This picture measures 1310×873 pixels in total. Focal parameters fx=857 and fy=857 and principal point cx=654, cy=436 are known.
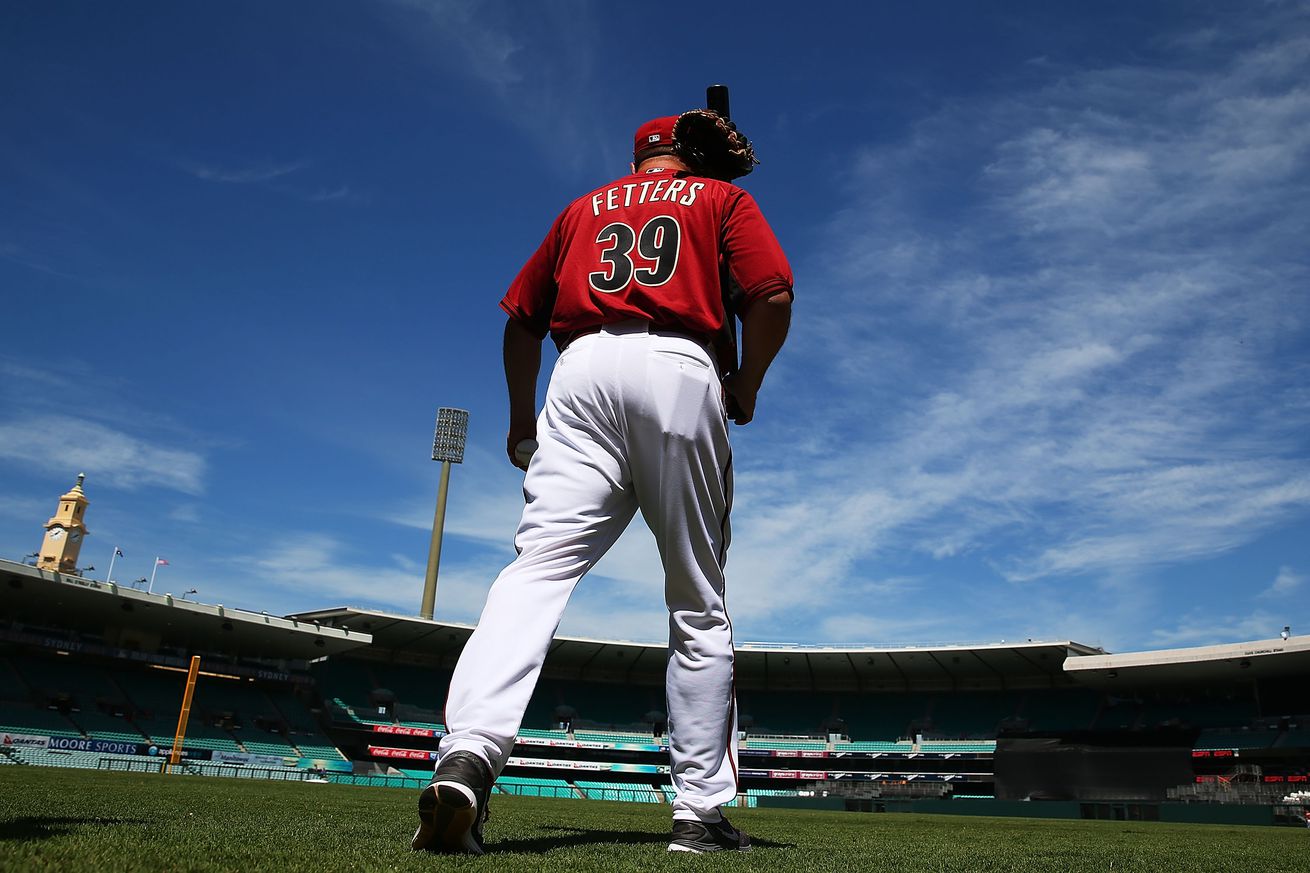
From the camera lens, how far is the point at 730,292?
2.51 m

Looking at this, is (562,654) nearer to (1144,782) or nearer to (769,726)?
(769,726)

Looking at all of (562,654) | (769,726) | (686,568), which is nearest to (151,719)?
(562,654)

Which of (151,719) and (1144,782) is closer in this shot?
(1144,782)

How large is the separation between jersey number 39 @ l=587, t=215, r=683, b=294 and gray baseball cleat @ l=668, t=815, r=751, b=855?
143cm

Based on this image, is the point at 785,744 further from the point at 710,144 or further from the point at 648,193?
the point at 648,193

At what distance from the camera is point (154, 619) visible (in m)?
29.7

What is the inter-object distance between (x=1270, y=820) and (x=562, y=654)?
2640 centimetres

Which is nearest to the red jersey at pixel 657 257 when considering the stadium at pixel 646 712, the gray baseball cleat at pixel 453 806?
the gray baseball cleat at pixel 453 806

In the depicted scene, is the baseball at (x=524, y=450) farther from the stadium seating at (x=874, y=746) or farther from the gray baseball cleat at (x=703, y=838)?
the stadium seating at (x=874, y=746)

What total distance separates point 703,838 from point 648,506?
0.86 m

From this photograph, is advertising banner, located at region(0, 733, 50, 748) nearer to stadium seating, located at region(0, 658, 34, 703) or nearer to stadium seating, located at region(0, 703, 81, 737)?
stadium seating, located at region(0, 703, 81, 737)

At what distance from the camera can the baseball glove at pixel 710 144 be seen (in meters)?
2.68

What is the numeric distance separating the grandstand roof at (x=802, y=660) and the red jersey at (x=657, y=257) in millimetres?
31965

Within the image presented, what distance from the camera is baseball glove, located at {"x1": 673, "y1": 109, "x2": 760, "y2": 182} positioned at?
8.80 feet
